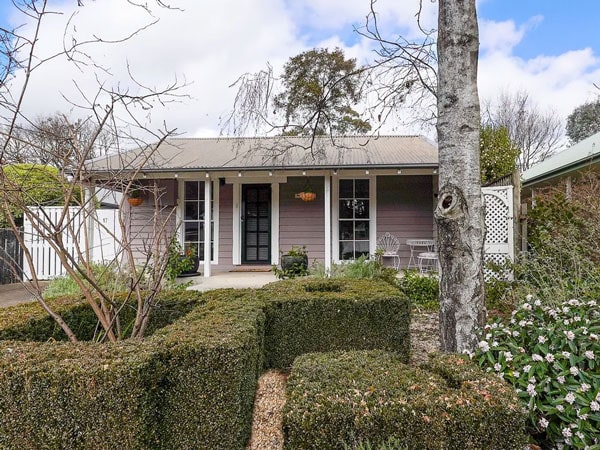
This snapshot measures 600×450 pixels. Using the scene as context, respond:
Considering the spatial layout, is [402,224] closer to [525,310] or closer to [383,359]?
[525,310]

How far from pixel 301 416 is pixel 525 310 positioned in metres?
1.81

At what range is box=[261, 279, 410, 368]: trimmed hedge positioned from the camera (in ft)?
10.5

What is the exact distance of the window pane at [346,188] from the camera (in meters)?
8.52

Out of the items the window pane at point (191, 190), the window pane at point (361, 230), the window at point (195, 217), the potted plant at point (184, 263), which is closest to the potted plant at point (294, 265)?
the window pane at point (361, 230)

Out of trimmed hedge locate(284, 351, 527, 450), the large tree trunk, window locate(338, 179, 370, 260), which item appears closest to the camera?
trimmed hedge locate(284, 351, 527, 450)

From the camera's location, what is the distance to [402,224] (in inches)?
328

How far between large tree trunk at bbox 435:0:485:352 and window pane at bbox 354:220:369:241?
Answer: 5.77 m

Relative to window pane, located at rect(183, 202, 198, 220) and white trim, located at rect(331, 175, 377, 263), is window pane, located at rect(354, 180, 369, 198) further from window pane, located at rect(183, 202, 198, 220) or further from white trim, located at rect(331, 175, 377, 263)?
window pane, located at rect(183, 202, 198, 220)

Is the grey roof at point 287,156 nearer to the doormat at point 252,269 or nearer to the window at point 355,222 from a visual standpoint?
the window at point 355,222

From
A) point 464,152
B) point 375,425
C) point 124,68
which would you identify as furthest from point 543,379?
point 124,68

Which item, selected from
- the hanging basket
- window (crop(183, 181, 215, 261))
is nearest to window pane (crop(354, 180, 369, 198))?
the hanging basket

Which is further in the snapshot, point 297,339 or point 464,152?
point 297,339

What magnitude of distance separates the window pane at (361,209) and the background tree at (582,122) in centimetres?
2004

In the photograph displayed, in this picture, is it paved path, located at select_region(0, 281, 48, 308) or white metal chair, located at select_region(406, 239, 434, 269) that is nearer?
paved path, located at select_region(0, 281, 48, 308)
